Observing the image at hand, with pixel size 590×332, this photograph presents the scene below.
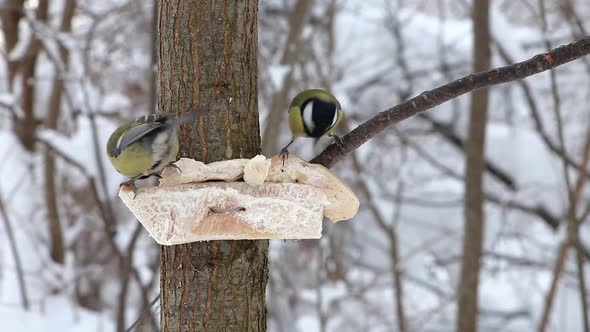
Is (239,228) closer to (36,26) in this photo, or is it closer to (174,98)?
(174,98)

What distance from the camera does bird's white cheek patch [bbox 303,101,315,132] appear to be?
1.47 m

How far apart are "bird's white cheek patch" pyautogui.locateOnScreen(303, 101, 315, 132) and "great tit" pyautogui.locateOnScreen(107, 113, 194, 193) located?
15.7 inches

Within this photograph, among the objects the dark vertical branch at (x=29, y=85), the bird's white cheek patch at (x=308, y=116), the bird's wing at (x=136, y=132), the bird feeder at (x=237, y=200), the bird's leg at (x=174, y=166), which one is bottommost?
the bird feeder at (x=237, y=200)

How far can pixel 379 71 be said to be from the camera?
4.50 metres

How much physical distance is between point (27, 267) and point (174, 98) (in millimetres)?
3258

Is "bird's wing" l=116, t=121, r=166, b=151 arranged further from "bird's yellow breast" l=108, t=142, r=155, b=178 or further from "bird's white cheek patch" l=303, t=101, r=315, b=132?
"bird's white cheek patch" l=303, t=101, r=315, b=132

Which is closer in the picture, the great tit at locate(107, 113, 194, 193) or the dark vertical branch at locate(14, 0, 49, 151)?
the great tit at locate(107, 113, 194, 193)

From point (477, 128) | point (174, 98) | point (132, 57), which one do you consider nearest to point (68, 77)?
point (477, 128)

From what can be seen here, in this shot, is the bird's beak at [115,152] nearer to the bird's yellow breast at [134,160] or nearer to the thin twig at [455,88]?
the bird's yellow breast at [134,160]

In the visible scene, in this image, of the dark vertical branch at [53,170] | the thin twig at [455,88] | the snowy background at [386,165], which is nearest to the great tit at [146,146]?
the thin twig at [455,88]

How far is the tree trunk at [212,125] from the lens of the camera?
1.11 meters

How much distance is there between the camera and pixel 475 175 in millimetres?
2822

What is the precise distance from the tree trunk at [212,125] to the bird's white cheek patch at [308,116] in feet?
0.85

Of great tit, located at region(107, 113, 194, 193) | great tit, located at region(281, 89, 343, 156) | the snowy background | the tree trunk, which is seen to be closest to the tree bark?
the snowy background
